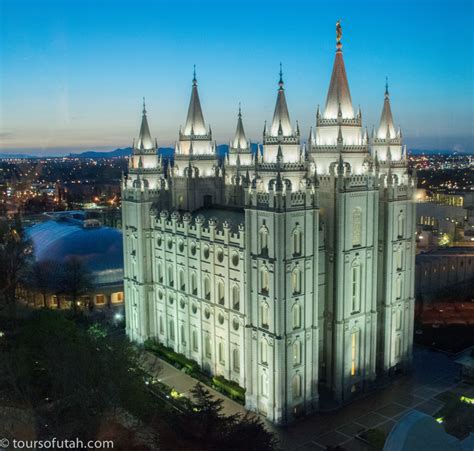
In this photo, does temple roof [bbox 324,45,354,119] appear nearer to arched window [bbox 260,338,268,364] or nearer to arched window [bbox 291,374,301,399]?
arched window [bbox 260,338,268,364]

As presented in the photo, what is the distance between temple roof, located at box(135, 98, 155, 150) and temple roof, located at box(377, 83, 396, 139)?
22.8 m

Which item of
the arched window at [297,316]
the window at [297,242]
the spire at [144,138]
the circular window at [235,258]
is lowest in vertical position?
the arched window at [297,316]

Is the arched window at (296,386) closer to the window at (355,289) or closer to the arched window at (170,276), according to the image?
the window at (355,289)

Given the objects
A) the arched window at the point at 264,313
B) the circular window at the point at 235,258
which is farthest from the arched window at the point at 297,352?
the circular window at the point at 235,258

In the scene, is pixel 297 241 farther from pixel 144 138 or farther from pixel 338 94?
pixel 144 138

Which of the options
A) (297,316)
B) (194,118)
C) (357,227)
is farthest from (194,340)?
(194,118)

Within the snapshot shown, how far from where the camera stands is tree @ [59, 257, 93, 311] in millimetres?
67062

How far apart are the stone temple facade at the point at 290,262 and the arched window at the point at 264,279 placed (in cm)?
12

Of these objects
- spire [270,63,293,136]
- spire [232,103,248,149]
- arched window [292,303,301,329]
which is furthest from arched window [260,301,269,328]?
spire [232,103,248,149]

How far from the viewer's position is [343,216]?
141 ft

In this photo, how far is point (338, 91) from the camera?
151ft

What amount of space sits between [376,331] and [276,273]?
557 inches

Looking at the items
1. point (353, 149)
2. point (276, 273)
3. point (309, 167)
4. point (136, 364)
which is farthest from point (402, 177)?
point (136, 364)

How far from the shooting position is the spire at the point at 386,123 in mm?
50688
